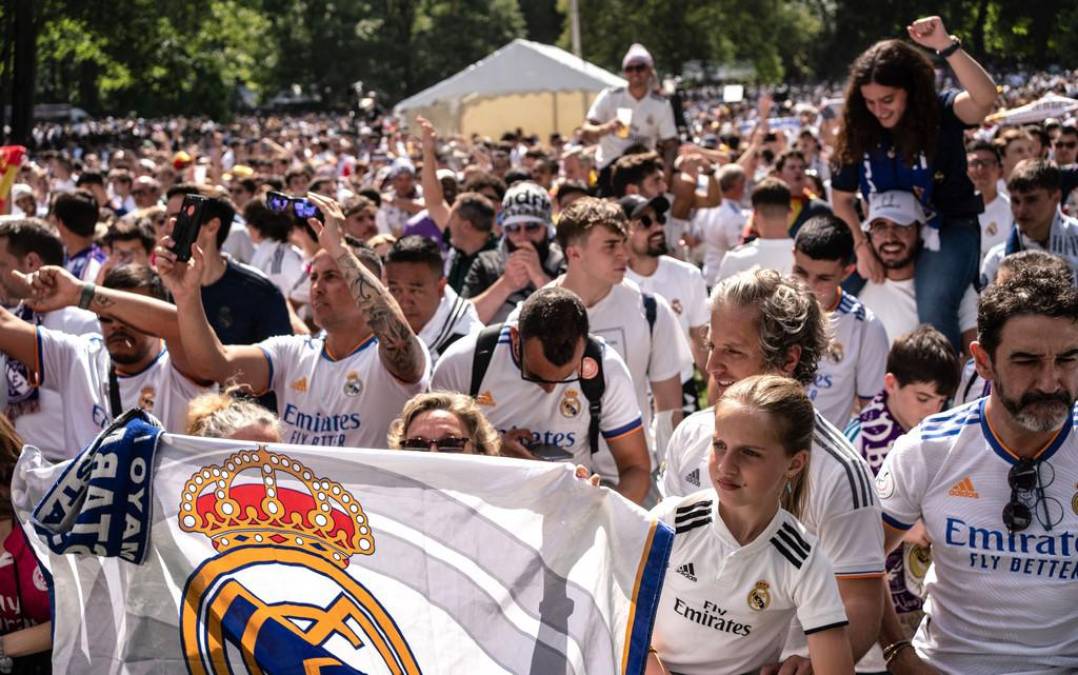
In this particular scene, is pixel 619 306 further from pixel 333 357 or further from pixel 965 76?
pixel 965 76

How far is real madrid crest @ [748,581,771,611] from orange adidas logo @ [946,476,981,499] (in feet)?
2.23

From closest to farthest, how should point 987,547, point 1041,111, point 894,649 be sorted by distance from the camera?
point 987,547 < point 894,649 < point 1041,111

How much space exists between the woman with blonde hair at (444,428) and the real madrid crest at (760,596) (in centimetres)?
125

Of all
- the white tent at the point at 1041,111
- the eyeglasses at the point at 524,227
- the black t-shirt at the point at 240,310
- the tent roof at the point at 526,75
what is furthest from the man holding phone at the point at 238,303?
the tent roof at the point at 526,75

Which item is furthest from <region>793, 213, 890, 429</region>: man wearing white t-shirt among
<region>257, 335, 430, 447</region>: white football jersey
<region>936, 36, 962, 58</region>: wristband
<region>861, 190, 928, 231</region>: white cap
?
→ <region>257, 335, 430, 447</region>: white football jersey

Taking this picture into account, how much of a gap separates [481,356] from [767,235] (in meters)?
4.46

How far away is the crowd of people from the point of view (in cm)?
380

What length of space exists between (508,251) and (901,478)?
4914mm

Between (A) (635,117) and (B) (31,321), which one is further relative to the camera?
(A) (635,117)

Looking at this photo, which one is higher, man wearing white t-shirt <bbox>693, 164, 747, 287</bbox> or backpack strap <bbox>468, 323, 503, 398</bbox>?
backpack strap <bbox>468, 323, 503, 398</bbox>

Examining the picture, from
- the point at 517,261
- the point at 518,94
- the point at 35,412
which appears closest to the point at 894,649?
the point at 35,412

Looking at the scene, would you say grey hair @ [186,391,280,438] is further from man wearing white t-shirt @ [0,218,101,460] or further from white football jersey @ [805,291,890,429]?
white football jersey @ [805,291,890,429]

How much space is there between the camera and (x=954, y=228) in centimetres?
712

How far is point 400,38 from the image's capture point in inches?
3570
